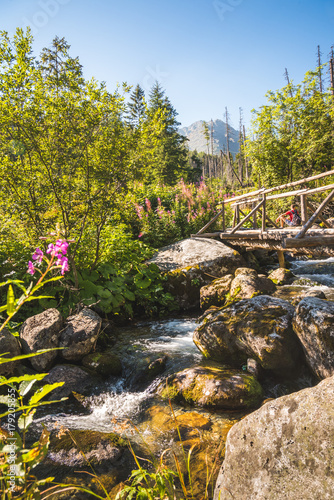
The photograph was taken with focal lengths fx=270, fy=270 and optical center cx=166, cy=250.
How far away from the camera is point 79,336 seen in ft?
15.6

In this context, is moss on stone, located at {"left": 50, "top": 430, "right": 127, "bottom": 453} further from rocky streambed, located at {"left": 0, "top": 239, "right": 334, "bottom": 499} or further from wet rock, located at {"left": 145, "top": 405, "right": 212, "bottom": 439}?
wet rock, located at {"left": 145, "top": 405, "right": 212, "bottom": 439}

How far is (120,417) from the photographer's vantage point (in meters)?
3.69

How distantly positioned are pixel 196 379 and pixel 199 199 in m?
9.13

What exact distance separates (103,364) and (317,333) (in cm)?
335

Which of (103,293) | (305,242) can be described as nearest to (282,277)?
(305,242)

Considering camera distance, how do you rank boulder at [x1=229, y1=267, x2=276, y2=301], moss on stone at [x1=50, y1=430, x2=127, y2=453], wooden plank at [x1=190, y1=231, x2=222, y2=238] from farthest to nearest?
wooden plank at [x1=190, y1=231, x2=222, y2=238], boulder at [x1=229, y1=267, x2=276, y2=301], moss on stone at [x1=50, y1=430, x2=127, y2=453]

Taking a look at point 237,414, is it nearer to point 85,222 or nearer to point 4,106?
point 85,222

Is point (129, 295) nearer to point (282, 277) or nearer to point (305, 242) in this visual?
point (305, 242)

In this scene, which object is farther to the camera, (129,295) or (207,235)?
(207,235)

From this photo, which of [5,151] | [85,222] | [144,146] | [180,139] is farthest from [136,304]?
[180,139]

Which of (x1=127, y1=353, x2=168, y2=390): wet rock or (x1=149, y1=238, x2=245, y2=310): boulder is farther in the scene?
(x1=149, y1=238, x2=245, y2=310): boulder

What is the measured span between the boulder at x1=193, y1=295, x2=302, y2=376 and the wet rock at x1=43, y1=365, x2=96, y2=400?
6.61ft

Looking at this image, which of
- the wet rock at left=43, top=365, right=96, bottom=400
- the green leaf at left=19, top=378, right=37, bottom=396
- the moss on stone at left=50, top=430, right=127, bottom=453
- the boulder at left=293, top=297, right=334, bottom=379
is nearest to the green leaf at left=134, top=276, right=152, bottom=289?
the wet rock at left=43, top=365, right=96, bottom=400

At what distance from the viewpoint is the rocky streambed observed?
1.63 metres
